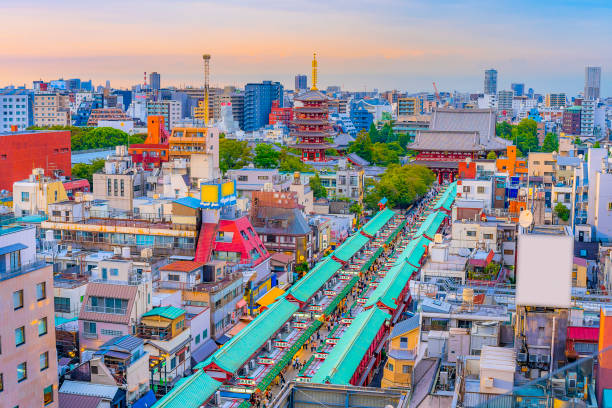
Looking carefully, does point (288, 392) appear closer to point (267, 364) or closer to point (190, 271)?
point (267, 364)

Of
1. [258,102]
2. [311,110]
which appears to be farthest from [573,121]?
[311,110]

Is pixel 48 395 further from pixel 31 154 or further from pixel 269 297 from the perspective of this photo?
pixel 31 154

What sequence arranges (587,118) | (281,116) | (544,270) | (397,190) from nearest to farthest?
1. (544,270)
2. (397,190)
3. (587,118)
4. (281,116)

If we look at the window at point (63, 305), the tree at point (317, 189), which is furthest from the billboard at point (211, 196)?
the tree at point (317, 189)

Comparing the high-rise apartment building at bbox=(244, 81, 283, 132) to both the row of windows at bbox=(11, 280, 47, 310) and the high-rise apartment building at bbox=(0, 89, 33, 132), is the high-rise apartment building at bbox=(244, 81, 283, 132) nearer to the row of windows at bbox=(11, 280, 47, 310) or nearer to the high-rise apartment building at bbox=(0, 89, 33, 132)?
the high-rise apartment building at bbox=(0, 89, 33, 132)

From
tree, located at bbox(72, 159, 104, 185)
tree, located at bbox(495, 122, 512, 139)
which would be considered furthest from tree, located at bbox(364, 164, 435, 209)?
tree, located at bbox(495, 122, 512, 139)

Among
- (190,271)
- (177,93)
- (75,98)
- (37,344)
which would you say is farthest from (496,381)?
A: (75,98)

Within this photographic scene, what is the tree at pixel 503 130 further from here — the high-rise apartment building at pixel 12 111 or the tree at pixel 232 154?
the high-rise apartment building at pixel 12 111

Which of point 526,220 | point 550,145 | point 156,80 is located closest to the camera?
point 526,220
